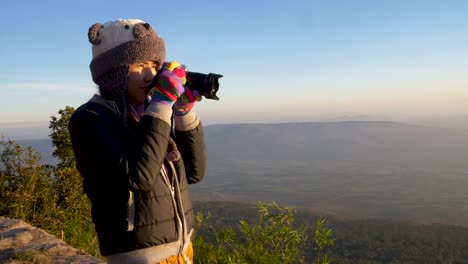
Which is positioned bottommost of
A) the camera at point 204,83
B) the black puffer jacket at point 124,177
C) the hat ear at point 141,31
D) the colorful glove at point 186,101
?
the black puffer jacket at point 124,177

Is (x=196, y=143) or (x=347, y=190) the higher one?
(x=196, y=143)

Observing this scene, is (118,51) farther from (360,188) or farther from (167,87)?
(360,188)

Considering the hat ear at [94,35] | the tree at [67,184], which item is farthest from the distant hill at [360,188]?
the hat ear at [94,35]

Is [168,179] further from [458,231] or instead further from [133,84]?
[458,231]

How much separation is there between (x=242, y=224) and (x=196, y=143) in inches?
107

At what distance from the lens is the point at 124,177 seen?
5.01ft

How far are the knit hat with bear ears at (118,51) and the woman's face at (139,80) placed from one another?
4 cm

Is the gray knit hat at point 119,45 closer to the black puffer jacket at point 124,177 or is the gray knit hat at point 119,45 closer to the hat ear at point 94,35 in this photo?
the hat ear at point 94,35

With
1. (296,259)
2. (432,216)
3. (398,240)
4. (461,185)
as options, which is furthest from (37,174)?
(461,185)

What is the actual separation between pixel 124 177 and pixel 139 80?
1.76 feet

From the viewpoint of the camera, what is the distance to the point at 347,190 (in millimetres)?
136125

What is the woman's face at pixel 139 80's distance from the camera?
71.4 inches

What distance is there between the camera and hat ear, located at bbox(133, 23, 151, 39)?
1.84 meters

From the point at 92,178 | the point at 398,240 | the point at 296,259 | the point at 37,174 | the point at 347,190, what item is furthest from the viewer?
the point at 347,190
